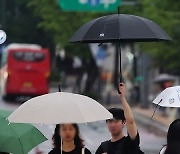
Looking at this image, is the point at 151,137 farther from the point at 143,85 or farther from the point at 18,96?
the point at 18,96

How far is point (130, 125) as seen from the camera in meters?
5.77

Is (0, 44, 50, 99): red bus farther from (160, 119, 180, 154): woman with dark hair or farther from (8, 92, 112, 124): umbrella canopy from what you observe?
(160, 119, 180, 154): woman with dark hair

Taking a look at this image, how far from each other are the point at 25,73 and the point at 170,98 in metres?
27.8

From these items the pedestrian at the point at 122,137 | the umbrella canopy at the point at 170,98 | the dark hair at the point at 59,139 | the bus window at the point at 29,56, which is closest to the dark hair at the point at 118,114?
the pedestrian at the point at 122,137

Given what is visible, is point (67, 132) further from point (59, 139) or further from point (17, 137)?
point (17, 137)

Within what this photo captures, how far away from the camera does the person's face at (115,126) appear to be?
576 cm

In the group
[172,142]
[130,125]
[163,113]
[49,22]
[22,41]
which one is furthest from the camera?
[22,41]

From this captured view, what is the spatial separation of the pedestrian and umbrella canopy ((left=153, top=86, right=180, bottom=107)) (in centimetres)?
64

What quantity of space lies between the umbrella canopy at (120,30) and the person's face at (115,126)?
1.45 meters

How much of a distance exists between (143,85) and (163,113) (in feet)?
14.0

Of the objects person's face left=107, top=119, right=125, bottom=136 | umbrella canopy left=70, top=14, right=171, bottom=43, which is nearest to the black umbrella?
umbrella canopy left=70, top=14, right=171, bottom=43

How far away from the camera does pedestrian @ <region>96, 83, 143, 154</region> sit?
18.7ft

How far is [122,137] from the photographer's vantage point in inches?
228

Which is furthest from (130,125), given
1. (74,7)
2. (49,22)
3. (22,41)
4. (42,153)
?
(22,41)
